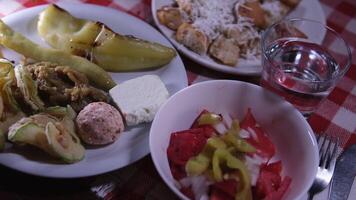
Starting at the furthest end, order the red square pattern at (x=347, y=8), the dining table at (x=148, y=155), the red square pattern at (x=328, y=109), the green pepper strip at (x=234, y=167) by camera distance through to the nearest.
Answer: the red square pattern at (x=347, y=8) → the red square pattern at (x=328, y=109) → the dining table at (x=148, y=155) → the green pepper strip at (x=234, y=167)

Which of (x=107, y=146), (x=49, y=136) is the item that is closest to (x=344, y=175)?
(x=107, y=146)

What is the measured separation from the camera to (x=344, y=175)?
110cm

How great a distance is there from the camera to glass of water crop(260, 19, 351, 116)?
45.4 inches

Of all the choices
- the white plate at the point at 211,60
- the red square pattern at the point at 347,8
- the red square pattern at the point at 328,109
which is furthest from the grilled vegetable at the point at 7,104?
the red square pattern at the point at 347,8

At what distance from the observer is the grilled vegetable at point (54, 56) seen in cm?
117

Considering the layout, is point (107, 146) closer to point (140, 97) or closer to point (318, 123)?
point (140, 97)

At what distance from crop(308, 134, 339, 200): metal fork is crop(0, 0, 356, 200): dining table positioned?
0.02m

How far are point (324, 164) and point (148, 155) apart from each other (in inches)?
16.8

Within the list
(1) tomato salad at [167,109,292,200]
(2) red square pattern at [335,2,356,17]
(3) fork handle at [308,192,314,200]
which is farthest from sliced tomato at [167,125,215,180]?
(2) red square pattern at [335,2,356,17]

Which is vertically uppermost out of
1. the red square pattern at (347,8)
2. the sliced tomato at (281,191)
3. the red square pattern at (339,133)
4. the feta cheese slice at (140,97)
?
the feta cheese slice at (140,97)

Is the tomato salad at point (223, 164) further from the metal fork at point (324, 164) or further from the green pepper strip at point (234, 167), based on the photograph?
the metal fork at point (324, 164)

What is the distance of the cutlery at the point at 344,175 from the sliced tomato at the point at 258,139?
0.58 feet

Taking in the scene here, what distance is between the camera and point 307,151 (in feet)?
3.25

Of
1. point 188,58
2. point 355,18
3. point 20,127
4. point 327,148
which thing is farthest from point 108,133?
point 355,18
